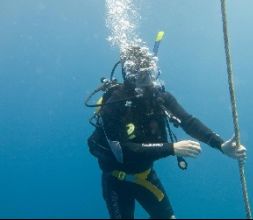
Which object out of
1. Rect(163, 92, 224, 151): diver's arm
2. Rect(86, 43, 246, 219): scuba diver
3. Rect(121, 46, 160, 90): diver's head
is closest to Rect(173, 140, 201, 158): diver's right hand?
Rect(86, 43, 246, 219): scuba diver

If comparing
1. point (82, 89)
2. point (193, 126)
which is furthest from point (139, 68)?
point (82, 89)

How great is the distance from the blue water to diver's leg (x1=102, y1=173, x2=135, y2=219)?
1558 cm

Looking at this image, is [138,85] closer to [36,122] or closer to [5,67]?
[5,67]

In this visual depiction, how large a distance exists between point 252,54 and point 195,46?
346 centimetres

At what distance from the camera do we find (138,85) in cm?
365

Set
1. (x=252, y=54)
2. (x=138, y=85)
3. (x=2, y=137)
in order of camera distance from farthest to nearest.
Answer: (x=2, y=137) < (x=252, y=54) < (x=138, y=85)

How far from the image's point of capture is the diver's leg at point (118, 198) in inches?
159

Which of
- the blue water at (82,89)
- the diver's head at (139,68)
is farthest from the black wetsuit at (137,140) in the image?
the blue water at (82,89)

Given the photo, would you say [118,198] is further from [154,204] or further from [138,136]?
[138,136]

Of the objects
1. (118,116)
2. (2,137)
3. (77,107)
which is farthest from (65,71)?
(118,116)

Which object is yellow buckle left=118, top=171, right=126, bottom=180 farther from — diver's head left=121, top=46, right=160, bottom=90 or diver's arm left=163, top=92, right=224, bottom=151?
diver's head left=121, top=46, right=160, bottom=90

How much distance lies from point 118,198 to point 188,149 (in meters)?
1.09

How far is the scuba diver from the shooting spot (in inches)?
142

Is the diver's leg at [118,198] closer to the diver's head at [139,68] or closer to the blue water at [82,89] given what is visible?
the diver's head at [139,68]
